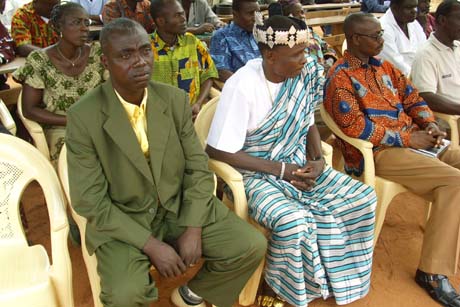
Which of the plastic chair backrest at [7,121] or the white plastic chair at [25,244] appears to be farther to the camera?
the plastic chair backrest at [7,121]

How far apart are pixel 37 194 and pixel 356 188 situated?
248cm

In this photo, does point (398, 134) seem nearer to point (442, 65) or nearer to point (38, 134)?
point (442, 65)

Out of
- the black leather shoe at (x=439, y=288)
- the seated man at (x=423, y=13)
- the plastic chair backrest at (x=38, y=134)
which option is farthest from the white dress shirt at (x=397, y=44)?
the plastic chair backrest at (x=38, y=134)

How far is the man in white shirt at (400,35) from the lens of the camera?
143 inches

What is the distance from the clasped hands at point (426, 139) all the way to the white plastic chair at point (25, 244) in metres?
2.11

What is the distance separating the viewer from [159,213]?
205cm

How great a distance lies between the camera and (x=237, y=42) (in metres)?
3.58

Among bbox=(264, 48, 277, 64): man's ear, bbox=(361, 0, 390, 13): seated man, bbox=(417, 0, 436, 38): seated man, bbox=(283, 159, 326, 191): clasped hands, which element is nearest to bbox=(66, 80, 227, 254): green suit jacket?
bbox=(283, 159, 326, 191): clasped hands

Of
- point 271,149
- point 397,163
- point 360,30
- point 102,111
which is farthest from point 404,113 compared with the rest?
point 102,111

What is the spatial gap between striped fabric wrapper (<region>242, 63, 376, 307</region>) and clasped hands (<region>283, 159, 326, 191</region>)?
33mm

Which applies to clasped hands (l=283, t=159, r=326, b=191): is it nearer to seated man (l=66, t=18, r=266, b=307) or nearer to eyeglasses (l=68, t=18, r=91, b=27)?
seated man (l=66, t=18, r=266, b=307)

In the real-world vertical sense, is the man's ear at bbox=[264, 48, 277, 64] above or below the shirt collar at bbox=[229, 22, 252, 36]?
below

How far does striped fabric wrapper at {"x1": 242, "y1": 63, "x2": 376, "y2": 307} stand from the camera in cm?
217

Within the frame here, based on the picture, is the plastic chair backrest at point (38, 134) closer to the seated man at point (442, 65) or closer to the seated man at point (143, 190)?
the seated man at point (143, 190)
